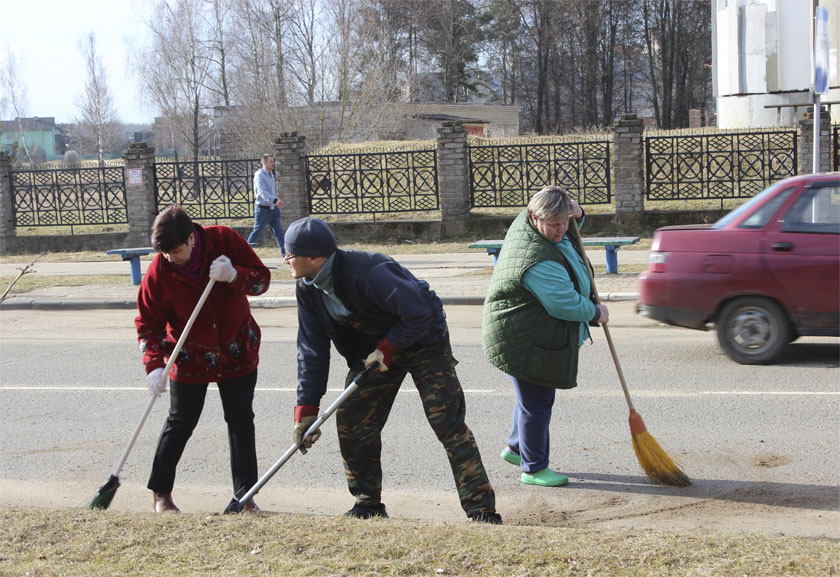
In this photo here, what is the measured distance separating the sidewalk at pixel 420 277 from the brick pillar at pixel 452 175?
8.30 feet

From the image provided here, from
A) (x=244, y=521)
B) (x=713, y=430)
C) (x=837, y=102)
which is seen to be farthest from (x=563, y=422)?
(x=837, y=102)

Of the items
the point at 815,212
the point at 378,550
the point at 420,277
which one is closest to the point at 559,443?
the point at 378,550

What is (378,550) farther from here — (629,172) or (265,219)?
(629,172)

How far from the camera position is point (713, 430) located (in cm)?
619

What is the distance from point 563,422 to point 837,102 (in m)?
24.0

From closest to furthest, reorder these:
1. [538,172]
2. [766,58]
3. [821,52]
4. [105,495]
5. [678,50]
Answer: [105,495]
[821,52]
[538,172]
[766,58]
[678,50]

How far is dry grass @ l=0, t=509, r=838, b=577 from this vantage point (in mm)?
3486

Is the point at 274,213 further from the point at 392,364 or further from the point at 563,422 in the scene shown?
the point at 392,364

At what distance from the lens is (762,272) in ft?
25.9

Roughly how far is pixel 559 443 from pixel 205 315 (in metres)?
2.65

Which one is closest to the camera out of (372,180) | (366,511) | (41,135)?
(366,511)

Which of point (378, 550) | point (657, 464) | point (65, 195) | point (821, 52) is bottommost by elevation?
point (657, 464)

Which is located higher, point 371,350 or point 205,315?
point 205,315

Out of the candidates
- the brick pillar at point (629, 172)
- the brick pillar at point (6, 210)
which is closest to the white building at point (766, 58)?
the brick pillar at point (629, 172)
